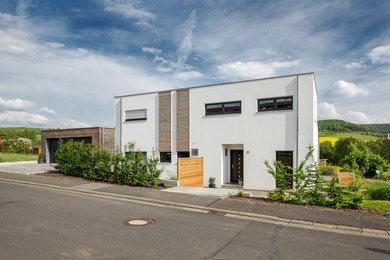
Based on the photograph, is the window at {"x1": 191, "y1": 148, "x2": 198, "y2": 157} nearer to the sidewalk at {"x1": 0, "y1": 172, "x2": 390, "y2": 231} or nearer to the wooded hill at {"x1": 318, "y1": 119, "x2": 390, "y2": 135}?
the sidewalk at {"x1": 0, "y1": 172, "x2": 390, "y2": 231}

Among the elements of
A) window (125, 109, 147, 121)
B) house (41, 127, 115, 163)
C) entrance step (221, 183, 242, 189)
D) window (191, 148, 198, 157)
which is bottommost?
entrance step (221, 183, 242, 189)

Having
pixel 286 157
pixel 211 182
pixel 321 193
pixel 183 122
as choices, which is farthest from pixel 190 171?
pixel 321 193

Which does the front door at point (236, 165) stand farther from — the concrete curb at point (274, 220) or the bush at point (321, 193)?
the concrete curb at point (274, 220)

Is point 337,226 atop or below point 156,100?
below

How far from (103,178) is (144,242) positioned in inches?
403

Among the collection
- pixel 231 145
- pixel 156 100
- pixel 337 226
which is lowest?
pixel 337 226

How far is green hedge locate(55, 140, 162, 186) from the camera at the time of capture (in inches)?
540

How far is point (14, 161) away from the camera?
24984 millimetres

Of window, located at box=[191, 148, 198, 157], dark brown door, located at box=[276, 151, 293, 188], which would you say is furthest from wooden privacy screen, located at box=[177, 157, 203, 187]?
dark brown door, located at box=[276, 151, 293, 188]

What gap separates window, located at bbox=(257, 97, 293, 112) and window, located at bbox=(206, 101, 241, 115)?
1.41m

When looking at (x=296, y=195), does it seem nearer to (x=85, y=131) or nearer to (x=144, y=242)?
(x=144, y=242)

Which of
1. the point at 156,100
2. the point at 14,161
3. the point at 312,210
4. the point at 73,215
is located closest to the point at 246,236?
the point at 312,210

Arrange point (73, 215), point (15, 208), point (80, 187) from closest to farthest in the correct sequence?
1. point (73, 215)
2. point (15, 208)
3. point (80, 187)

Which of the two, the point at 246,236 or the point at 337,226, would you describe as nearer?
the point at 246,236
